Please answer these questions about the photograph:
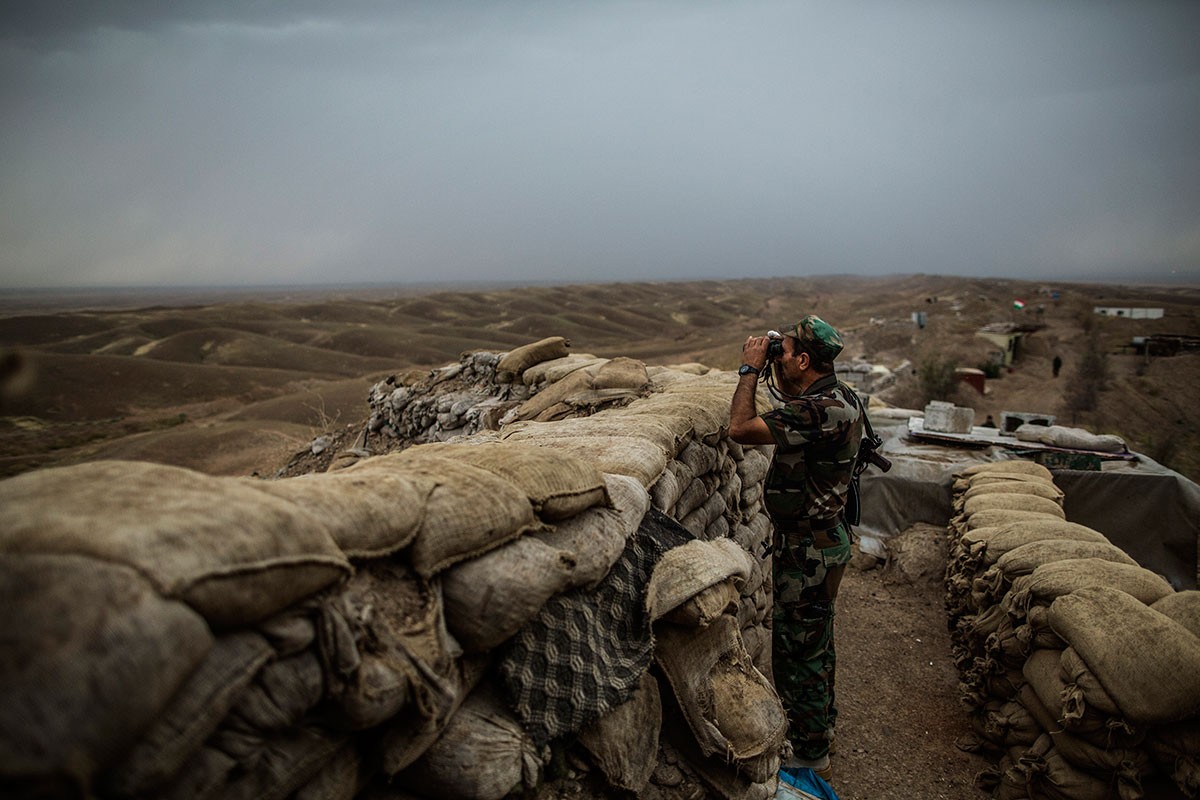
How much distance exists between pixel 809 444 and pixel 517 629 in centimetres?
171

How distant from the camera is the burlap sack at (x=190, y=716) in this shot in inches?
40.8

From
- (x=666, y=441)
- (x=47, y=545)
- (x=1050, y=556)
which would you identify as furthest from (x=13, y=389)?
(x=1050, y=556)

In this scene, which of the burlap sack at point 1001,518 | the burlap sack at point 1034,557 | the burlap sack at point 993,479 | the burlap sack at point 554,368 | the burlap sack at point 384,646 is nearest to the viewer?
the burlap sack at point 384,646

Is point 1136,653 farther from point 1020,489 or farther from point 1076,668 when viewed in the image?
point 1020,489

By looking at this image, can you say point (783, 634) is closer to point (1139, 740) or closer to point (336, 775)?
point (1139, 740)

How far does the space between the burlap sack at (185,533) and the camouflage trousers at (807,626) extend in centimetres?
243

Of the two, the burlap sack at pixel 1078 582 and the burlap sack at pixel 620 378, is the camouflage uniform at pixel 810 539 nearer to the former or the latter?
the burlap sack at pixel 1078 582

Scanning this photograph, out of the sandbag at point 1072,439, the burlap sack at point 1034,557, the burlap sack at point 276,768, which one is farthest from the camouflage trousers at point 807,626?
the sandbag at point 1072,439

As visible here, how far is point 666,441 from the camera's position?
10.8 ft

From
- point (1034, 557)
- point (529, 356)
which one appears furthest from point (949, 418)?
point (529, 356)

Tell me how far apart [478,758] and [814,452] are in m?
2.08

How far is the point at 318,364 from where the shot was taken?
81.4 feet

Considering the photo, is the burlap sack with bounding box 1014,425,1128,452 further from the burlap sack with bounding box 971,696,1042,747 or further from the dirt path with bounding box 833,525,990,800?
the burlap sack with bounding box 971,696,1042,747

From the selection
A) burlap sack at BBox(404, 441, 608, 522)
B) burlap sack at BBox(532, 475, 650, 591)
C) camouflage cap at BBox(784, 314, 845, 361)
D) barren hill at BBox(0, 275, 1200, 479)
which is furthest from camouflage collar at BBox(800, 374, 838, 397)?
barren hill at BBox(0, 275, 1200, 479)
